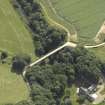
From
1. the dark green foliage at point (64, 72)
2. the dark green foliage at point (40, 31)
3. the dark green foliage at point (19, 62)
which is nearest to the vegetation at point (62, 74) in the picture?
the dark green foliage at point (64, 72)

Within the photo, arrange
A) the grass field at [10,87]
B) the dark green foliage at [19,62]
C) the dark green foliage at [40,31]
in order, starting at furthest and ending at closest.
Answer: the dark green foliage at [40,31], the dark green foliage at [19,62], the grass field at [10,87]

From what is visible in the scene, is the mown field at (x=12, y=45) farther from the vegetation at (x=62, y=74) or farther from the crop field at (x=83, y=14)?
the crop field at (x=83, y=14)

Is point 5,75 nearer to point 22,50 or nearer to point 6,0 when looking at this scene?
point 22,50

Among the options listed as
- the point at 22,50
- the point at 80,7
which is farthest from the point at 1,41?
the point at 80,7

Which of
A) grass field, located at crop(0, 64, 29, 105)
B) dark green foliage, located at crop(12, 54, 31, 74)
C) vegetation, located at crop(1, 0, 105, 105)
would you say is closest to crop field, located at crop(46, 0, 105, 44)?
vegetation, located at crop(1, 0, 105, 105)

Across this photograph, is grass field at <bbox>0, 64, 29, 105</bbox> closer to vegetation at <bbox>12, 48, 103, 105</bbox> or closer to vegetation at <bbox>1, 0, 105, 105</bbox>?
vegetation at <bbox>1, 0, 105, 105</bbox>
